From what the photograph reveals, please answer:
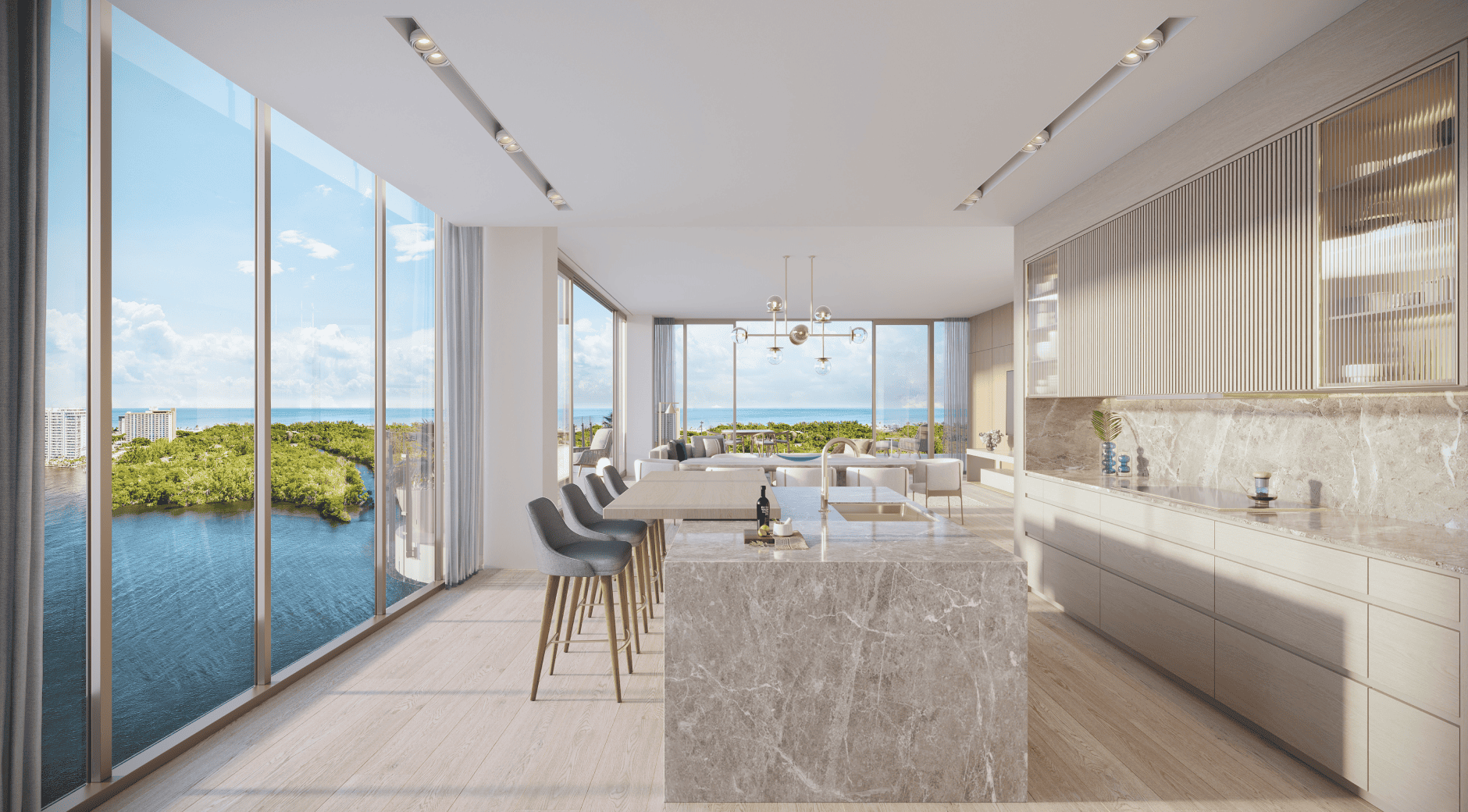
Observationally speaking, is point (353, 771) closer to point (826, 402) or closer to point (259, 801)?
point (259, 801)

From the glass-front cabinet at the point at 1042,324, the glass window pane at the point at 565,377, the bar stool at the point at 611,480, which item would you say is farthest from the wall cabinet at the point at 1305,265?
the glass window pane at the point at 565,377

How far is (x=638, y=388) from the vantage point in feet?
40.2

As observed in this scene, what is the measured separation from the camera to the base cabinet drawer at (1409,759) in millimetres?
2002

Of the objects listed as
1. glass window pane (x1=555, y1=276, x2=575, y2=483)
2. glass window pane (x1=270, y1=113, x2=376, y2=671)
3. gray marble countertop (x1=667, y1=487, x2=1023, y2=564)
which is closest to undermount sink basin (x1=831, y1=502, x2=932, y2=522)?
gray marble countertop (x1=667, y1=487, x2=1023, y2=564)

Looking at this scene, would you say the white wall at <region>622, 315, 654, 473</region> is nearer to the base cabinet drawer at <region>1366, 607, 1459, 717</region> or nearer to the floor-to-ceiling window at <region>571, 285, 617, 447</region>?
the floor-to-ceiling window at <region>571, 285, 617, 447</region>

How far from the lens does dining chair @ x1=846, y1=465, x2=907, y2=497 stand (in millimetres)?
7062

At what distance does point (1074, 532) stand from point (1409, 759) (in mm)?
2025

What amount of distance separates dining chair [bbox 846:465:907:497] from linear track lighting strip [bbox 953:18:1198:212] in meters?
3.31

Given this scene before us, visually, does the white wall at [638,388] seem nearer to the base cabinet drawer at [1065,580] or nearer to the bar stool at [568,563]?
the base cabinet drawer at [1065,580]

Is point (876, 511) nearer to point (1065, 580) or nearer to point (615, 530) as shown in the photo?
point (615, 530)

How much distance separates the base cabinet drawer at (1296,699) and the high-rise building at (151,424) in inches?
170

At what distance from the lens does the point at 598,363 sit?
1040 cm

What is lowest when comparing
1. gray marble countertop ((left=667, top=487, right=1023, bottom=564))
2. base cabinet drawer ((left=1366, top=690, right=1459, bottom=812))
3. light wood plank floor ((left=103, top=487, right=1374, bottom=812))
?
light wood plank floor ((left=103, top=487, right=1374, bottom=812))

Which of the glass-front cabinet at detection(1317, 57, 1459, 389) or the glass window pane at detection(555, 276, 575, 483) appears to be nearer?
the glass-front cabinet at detection(1317, 57, 1459, 389)
